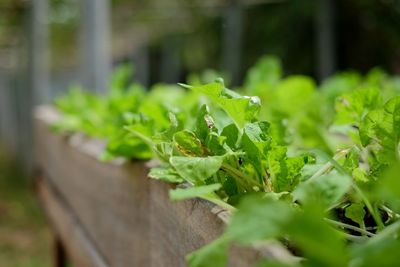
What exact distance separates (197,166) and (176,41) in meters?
8.35

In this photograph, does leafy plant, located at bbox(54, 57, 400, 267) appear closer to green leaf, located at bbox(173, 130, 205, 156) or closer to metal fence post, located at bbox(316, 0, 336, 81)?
green leaf, located at bbox(173, 130, 205, 156)

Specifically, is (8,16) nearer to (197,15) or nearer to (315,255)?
(197,15)

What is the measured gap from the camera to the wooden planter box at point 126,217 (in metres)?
0.59

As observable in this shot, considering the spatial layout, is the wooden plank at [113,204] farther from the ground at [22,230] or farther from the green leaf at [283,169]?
the ground at [22,230]

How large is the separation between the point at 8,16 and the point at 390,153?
807 centimetres

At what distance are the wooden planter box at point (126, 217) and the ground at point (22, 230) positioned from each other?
281 cm

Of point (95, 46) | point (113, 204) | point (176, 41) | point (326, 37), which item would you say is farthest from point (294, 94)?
point (176, 41)

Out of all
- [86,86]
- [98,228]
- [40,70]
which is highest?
[98,228]

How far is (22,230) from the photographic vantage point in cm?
524

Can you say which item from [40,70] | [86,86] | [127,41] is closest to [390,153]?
[86,86]

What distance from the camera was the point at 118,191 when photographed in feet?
3.28

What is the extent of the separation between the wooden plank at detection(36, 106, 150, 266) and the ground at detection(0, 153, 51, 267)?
3.04m

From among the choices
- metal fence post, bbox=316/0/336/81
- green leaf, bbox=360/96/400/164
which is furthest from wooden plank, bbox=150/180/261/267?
metal fence post, bbox=316/0/336/81

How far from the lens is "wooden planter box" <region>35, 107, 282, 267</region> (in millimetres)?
586
